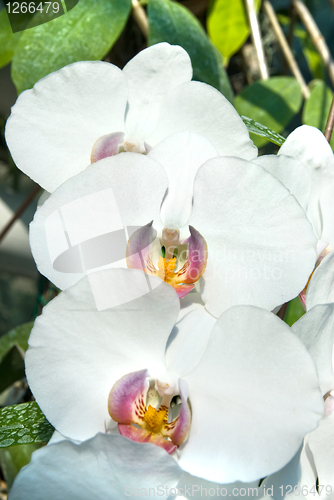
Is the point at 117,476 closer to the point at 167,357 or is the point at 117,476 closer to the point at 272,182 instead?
the point at 167,357

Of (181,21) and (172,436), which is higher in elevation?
(181,21)

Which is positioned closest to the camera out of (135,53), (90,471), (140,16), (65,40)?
(90,471)

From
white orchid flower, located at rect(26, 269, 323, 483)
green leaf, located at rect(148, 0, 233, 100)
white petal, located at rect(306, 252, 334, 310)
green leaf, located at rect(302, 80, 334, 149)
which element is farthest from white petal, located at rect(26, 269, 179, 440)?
green leaf, located at rect(302, 80, 334, 149)

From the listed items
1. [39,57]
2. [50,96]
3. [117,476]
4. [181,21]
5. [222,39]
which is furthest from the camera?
[222,39]

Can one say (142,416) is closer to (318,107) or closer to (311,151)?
(311,151)

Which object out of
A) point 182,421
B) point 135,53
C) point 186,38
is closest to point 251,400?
point 182,421

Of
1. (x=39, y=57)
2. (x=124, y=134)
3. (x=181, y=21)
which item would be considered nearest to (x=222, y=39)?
(x=181, y=21)

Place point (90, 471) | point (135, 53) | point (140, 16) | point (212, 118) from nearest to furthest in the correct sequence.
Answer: point (90, 471)
point (212, 118)
point (140, 16)
point (135, 53)
